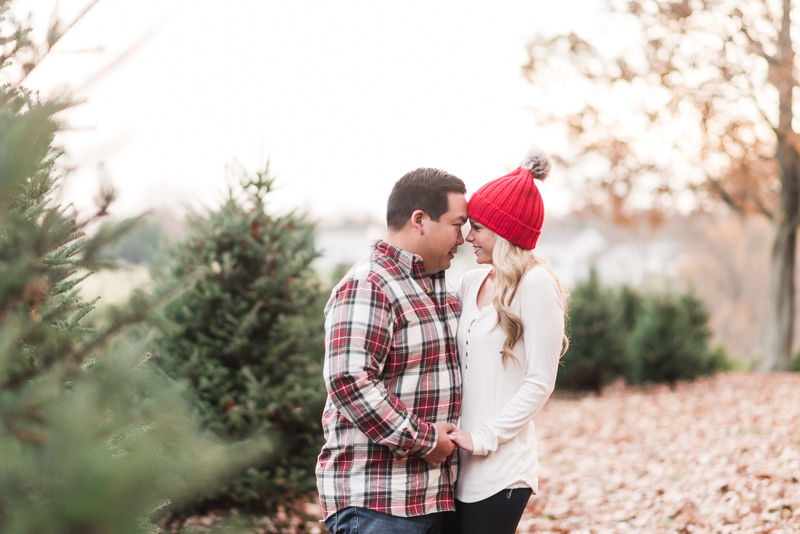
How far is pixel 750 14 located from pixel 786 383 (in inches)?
255

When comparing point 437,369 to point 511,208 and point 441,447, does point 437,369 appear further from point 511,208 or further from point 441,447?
point 511,208

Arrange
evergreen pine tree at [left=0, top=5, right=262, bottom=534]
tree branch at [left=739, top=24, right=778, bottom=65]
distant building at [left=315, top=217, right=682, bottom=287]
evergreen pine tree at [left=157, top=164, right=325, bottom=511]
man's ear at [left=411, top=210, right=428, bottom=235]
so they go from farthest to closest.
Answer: distant building at [left=315, top=217, right=682, bottom=287] < tree branch at [left=739, top=24, right=778, bottom=65] < evergreen pine tree at [left=157, top=164, right=325, bottom=511] < man's ear at [left=411, top=210, right=428, bottom=235] < evergreen pine tree at [left=0, top=5, right=262, bottom=534]

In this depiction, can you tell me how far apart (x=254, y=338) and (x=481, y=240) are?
216 cm

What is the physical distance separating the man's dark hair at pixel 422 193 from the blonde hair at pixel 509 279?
29 cm

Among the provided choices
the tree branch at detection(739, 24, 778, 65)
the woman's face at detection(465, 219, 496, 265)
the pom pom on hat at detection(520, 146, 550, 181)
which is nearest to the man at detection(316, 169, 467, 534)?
the woman's face at detection(465, 219, 496, 265)

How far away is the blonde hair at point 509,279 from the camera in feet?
8.04

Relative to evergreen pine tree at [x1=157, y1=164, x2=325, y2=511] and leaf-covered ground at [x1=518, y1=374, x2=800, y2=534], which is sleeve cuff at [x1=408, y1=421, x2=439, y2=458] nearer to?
evergreen pine tree at [x1=157, y1=164, x2=325, y2=511]

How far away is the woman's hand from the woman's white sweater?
0.02 m

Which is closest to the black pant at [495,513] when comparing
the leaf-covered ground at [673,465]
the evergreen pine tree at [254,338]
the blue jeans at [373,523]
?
the blue jeans at [373,523]

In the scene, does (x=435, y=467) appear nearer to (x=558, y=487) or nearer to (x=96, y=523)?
(x=96, y=523)

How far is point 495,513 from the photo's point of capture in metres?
2.39

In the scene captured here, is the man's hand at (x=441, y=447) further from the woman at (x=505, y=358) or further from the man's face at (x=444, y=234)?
the man's face at (x=444, y=234)

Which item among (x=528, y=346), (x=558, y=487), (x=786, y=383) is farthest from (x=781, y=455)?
(x=786, y=383)

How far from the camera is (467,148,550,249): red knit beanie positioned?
2545 mm
